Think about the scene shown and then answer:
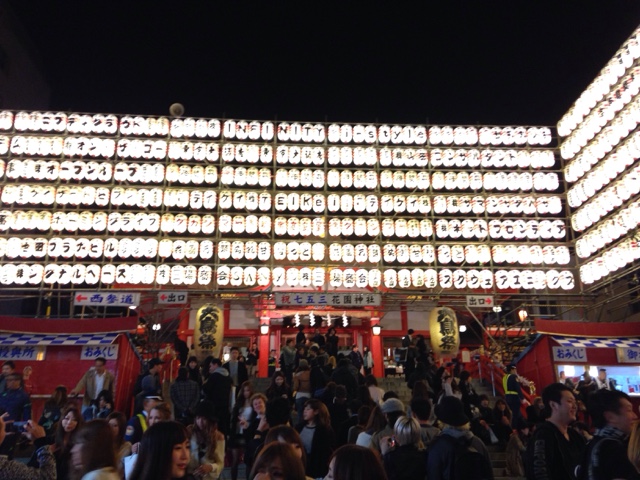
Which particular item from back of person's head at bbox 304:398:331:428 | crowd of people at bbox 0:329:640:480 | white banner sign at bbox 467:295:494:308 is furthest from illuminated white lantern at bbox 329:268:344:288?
back of person's head at bbox 304:398:331:428

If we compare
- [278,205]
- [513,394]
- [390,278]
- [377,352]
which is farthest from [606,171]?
[278,205]

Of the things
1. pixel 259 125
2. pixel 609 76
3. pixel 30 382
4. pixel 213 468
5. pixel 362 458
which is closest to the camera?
pixel 362 458

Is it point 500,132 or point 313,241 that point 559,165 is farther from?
point 313,241

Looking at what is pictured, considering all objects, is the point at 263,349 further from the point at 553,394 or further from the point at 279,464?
the point at 279,464

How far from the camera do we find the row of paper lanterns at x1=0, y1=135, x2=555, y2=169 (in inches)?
823

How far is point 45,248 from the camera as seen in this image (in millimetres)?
19438

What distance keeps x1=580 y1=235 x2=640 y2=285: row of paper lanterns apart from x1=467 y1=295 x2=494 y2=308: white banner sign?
3.79 meters

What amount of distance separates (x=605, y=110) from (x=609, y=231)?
14.1ft

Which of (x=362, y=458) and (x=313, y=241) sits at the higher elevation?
(x=313, y=241)

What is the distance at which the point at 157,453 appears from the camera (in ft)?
10.6

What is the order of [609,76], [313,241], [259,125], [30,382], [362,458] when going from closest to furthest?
[362,458]
[30,382]
[609,76]
[313,241]
[259,125]

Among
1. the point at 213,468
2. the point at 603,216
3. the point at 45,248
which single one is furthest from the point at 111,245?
the point at 603,216

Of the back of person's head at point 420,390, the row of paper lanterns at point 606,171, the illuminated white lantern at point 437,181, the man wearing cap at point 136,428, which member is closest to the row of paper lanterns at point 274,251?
the row of paper lanterns at point 606,171

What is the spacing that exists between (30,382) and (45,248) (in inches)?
217
